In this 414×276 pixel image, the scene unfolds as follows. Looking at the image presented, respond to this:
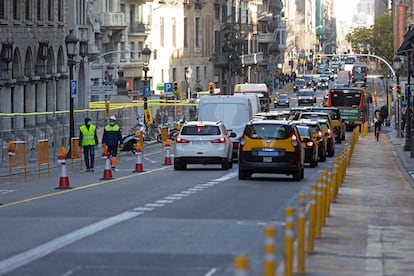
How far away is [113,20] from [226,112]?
43.8 metres

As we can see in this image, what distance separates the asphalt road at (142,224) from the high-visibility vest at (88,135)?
487 cm

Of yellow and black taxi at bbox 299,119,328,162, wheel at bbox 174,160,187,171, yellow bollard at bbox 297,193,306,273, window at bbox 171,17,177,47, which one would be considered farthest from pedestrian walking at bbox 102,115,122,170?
window at bbox 171,17,177,47

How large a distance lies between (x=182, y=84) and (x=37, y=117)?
211 feet

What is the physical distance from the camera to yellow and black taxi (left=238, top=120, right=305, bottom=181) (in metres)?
31.4

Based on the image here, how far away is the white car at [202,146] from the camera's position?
36.6 m

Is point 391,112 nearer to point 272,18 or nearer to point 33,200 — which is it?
point 272,18

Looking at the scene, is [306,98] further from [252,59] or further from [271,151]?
[271,151]

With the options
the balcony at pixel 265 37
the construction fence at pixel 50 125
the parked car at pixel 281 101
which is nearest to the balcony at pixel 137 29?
the parked car at pixel 281 101

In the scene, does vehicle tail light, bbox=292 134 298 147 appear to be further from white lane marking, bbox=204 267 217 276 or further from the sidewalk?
white lane marking, bbox=204 267 217 276

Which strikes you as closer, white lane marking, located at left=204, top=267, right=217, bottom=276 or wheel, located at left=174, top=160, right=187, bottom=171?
white lane marking, located at left=204, top=267, right=217, bottom=276

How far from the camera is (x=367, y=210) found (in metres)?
23.7

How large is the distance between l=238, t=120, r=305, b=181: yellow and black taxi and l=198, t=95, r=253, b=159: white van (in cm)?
1191

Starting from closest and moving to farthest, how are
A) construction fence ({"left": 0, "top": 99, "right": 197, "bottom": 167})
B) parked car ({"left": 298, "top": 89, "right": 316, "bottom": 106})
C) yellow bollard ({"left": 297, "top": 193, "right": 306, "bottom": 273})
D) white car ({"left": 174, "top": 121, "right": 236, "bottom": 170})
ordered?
yellow bollard ({"left": 297, "top": 193, "right": 306, "bottom": 273}) < white car ({"left": 174, "top": 121, "right": 236, "bottom": 170}) < construction fence ({"left": 0, "top": 99, "right": 197, "bottom": 167}) < parked car ({"left": 298, "top": 89, "right": 316, "bottom": 106})

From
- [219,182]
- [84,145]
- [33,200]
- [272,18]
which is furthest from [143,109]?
[272,18]
